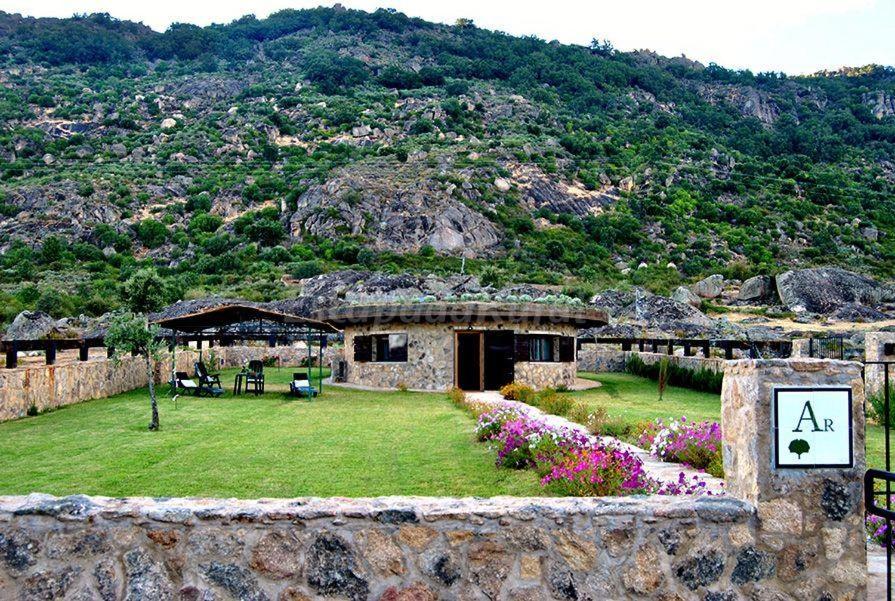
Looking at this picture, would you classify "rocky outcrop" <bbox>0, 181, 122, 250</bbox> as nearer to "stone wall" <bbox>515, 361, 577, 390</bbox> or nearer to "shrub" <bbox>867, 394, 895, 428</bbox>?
"stone wall" <bbox>515, 361, 577, 390</bbox>

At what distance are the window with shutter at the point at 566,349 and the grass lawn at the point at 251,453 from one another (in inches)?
310

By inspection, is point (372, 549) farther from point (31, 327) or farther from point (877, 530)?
point (31, 327)

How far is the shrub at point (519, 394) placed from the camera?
63.0 feet

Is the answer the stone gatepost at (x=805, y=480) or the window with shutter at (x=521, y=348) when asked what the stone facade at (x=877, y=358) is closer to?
the window with shutter at (x=521, y=348)

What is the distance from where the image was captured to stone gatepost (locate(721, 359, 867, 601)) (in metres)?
4.96

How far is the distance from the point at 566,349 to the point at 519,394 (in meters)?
5.79

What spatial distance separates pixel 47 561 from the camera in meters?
4.62

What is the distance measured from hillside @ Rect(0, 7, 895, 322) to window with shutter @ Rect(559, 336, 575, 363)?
24.6 m

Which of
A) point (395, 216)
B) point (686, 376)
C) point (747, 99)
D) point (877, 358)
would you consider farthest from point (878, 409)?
point (747, 99)

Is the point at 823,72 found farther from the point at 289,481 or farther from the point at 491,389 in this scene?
the point at 289,481

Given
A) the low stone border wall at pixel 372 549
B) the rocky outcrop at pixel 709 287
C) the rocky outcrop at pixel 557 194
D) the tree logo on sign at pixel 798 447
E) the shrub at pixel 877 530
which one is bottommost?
the shrub at pixel 877 530

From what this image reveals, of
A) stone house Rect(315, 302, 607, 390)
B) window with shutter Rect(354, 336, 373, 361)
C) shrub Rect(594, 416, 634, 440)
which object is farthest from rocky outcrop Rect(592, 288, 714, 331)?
shrub Rect(594, 416, 634, 440)

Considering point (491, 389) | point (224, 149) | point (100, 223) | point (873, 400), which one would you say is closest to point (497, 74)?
point (224, 149)

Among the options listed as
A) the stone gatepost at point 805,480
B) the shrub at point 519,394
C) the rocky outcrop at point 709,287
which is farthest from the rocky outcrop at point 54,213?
the stone gatepost at point 805,480
